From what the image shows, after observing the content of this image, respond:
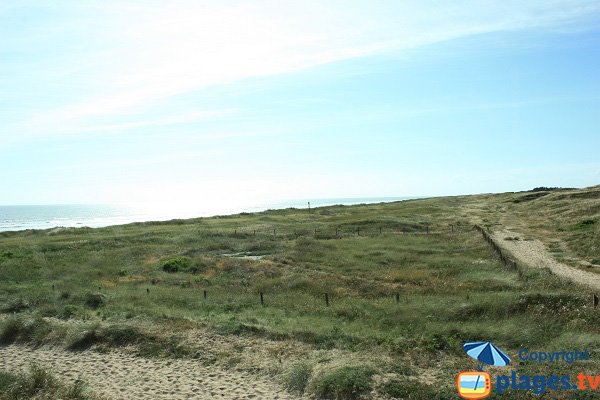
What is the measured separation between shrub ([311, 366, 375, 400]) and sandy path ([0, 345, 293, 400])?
1.18m

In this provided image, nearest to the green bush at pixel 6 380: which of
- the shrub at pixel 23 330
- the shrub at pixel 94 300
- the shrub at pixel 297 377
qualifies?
the shrub at pixel 23 330

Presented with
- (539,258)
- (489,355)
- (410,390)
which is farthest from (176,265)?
(489,355)

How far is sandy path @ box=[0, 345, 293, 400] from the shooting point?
16.5m

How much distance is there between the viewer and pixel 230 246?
181 feet

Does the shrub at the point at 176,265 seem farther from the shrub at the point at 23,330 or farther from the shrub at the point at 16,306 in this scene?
the shrub at the point at 23,330

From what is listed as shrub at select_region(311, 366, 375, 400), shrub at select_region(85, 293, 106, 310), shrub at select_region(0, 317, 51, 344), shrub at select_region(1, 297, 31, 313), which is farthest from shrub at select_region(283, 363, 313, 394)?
shrub at select_region(1, 297, 31, 313)

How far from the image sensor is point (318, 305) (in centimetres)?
2703

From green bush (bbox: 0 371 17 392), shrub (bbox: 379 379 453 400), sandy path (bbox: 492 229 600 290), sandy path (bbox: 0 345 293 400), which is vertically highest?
sandy path (bbox: 492 229 600 290)

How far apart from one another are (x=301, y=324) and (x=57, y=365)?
10.4 metres

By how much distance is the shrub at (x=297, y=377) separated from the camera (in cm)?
1638

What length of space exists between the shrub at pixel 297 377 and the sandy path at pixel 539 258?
1843 centimetres

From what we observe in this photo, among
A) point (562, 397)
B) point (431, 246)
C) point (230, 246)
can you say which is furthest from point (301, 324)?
point (230, 246)

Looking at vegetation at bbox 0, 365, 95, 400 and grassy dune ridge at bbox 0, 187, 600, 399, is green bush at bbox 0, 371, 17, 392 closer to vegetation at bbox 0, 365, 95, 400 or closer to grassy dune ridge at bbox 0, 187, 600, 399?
vegetation at bbox 0, 365, 95, 400

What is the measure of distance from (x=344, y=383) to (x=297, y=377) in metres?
1.90
